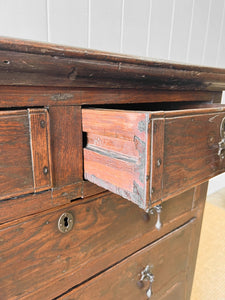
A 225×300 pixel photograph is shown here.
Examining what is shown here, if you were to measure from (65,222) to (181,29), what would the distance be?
1.25m

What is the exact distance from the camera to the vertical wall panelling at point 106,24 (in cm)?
91

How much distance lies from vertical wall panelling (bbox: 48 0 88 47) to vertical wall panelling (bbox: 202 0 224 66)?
0.96 meters

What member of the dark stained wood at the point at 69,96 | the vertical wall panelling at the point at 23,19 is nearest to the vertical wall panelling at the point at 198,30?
the vertical wall panelling at the point at 23,19

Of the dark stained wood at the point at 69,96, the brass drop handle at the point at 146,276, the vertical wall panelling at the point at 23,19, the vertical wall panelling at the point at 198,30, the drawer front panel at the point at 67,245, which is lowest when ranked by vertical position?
the brass drop handle at the point at 146,276

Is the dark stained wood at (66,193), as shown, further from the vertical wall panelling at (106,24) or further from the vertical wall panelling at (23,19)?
the vertical wall panelling at (106,24)

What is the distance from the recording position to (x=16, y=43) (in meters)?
0.28

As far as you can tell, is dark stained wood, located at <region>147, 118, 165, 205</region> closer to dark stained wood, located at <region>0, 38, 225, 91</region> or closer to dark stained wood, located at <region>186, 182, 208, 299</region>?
dark stained wood, located at <region>0, 38, 225, 91</region>

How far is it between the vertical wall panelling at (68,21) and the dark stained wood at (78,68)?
1.70 feet

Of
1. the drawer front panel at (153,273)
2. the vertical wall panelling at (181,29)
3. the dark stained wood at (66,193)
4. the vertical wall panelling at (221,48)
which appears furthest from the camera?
the vertical wall panelling at (221,48)

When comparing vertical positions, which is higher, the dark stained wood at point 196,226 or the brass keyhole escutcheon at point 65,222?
the brass keyhole escutcheon at point 65,222

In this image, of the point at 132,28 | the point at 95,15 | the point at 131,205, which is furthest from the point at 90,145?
the point at 132,28

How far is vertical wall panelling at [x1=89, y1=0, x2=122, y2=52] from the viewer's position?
35.9 inches

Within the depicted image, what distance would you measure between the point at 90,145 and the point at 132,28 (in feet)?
2.74

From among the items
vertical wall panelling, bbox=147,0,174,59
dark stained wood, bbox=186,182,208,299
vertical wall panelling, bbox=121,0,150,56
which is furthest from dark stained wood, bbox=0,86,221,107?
vertical wall panelling, bbox=147,0,174,59
